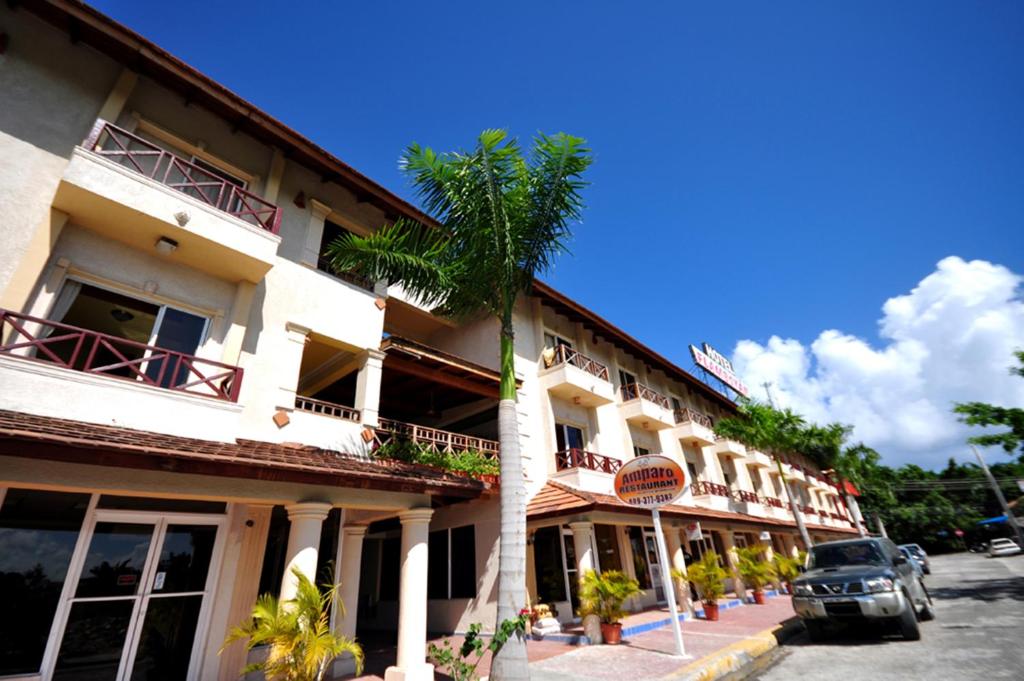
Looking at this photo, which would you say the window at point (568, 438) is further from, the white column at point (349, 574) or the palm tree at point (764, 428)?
the palm tree at point (764, 428)

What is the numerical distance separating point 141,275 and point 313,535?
6.07m

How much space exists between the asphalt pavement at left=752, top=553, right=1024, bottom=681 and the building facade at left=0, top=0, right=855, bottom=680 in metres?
Answer: 3.83

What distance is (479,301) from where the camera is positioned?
929 centimetres

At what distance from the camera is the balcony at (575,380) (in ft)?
53.2

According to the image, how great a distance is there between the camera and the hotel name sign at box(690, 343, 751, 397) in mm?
29875

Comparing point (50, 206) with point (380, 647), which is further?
point (380, 647)

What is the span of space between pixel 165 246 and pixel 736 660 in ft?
43.3

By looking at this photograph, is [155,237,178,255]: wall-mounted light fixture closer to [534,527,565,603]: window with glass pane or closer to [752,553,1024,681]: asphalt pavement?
[534,527,565,603]: window with glass pane

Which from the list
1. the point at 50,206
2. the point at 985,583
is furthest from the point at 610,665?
the point at 985,583

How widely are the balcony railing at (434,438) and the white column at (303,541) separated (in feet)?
9.87

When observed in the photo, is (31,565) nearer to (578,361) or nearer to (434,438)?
(434,438)

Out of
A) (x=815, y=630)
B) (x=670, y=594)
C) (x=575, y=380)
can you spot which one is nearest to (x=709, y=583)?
(x=815, y=630)

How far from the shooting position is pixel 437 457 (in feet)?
36.4

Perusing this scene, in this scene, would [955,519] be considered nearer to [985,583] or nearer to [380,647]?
[985,583]
